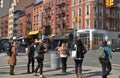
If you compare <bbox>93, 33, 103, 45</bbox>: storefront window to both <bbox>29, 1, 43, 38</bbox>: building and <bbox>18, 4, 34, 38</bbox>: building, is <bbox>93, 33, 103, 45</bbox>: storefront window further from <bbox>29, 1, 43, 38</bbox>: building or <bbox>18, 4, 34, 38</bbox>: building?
<bbox>18, 4, 34, 38</bbox>: building

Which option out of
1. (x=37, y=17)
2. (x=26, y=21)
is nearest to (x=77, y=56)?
(x=37, y=17)

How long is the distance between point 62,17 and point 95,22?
12.8m

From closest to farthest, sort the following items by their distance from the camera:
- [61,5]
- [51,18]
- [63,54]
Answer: [63,54] → [61,5] → [51,18]

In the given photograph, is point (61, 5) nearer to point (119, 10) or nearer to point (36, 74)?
point (119, 10)

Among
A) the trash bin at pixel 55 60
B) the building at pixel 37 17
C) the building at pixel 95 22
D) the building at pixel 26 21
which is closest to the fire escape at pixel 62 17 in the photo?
the building at pixel 95 22

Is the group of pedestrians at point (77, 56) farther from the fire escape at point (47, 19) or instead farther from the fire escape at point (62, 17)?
the fire escape at point (47, 19)

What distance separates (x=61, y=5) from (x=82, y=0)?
9600 mm

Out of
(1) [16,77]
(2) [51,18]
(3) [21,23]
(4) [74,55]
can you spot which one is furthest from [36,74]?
(3) [21,23]

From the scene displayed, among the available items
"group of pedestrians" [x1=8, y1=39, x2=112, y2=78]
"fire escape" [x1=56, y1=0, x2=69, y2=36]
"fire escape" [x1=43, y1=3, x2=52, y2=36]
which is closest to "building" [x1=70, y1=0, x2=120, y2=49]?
"fire escape" [x1=56, y1=0, x2=69, y2=36]

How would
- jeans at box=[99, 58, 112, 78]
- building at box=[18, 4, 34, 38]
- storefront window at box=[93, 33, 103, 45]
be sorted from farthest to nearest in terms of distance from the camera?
1. building at box=[18, 4, 34, 38]
2. storefront window at box=[93, 33, 103, 45]
3. jeans at box=[99, 58, 112, 78]

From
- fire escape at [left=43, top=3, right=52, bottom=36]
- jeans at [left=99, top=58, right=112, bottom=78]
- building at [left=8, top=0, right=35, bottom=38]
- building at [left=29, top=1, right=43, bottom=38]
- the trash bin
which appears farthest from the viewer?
building at [left=8, top=0, right=35, bottom=38]

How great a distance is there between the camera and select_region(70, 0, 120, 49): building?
67688mm

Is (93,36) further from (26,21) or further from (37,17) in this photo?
(26,21)

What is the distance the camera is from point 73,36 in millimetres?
72250
